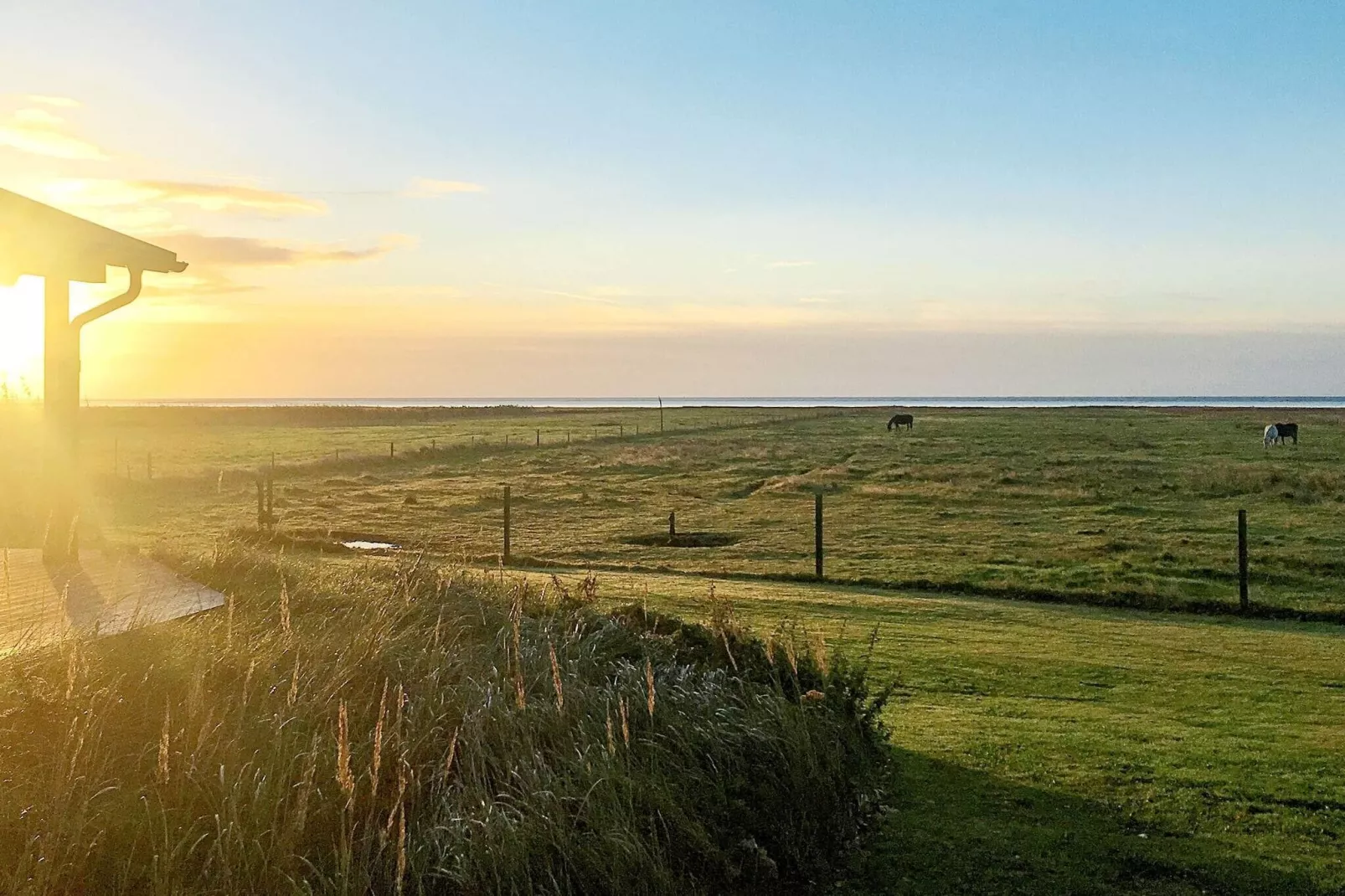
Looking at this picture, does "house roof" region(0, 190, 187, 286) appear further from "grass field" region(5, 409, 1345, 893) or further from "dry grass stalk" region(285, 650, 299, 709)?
"dry grass stalk" region(285, 650, 299, 709)

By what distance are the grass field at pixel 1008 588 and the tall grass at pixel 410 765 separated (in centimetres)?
84

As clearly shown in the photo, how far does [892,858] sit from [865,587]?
45.6 feet

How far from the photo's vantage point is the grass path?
6.03m

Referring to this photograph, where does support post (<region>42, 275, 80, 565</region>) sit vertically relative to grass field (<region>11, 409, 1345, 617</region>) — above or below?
above

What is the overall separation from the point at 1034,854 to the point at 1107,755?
2.32 metres

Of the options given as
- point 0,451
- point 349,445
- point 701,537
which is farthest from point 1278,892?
point 349,445

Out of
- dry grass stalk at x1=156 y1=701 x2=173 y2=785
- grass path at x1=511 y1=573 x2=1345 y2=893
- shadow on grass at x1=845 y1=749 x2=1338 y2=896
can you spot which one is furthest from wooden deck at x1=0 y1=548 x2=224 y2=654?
shadow on grass at x1=845 y1=749 x2=1338 y2=896

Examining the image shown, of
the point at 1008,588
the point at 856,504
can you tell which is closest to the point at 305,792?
the point at 1008,588

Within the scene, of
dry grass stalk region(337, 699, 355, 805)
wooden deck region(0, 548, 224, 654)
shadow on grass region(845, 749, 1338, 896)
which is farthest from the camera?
wooden deck region(0, 548, 224, 654)

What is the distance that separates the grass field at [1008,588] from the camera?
21.5ft

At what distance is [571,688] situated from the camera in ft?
21.7

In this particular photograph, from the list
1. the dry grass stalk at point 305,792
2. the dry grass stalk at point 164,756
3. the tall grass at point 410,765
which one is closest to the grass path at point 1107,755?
the tall grass at point 410,765

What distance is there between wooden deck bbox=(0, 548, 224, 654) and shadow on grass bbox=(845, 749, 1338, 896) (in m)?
4.82

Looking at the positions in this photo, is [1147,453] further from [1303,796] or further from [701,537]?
[1303,796]
